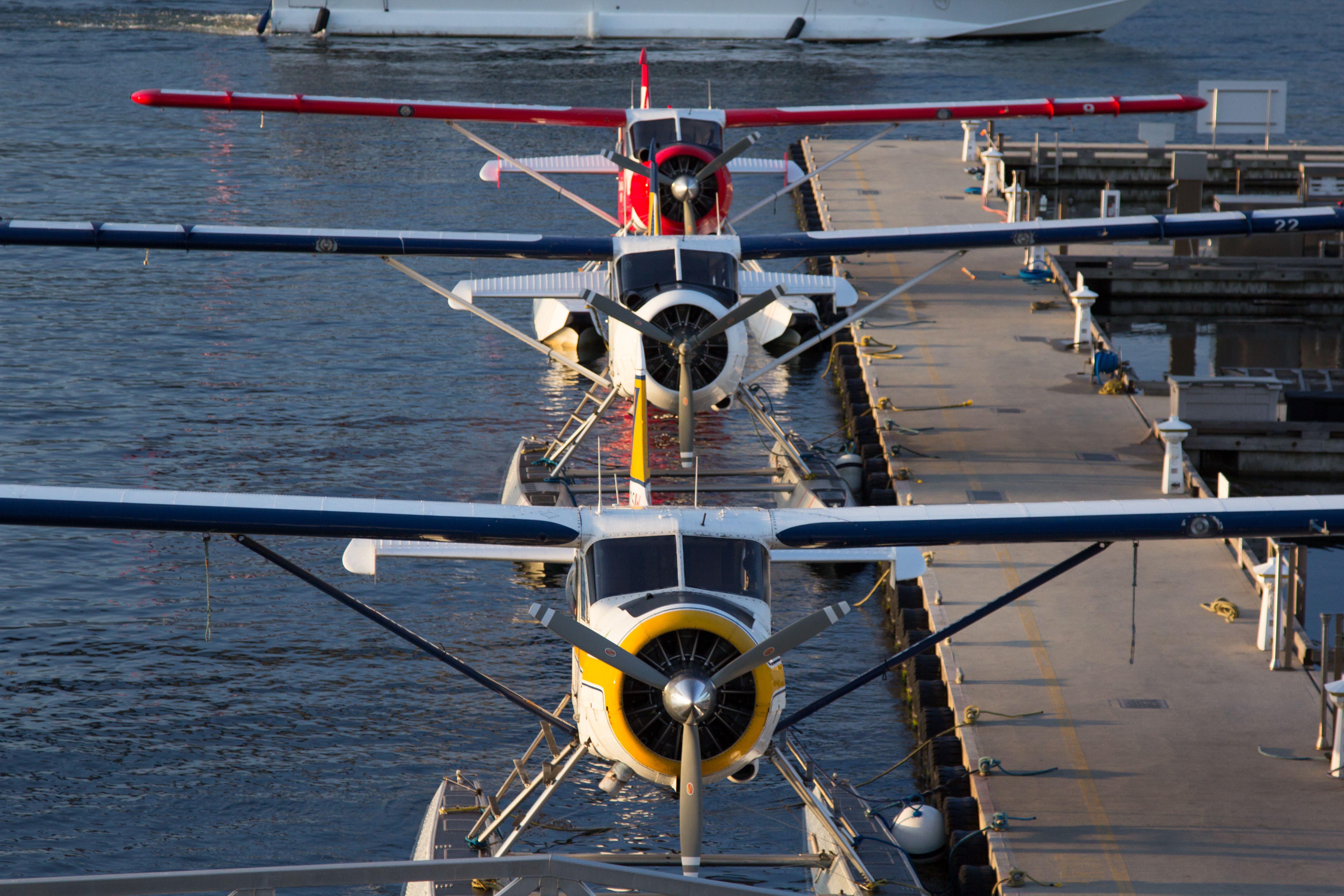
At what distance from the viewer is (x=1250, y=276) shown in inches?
1254

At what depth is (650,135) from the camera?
24.5 metres

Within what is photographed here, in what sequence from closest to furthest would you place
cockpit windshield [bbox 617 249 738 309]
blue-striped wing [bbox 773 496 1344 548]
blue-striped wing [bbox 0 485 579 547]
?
blue-striped wing [bbox 0 485 579 547], blue-striped wing [bbox 773 496 1344 548], cockpit windshield [bbox 617 249 738 309]

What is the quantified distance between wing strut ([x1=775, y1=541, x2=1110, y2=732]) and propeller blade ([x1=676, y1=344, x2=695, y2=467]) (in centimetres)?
540

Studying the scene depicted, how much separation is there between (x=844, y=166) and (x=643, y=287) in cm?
2432

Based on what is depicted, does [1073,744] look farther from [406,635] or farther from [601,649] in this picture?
[406,635]

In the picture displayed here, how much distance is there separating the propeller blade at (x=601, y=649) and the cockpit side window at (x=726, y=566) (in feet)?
2.87

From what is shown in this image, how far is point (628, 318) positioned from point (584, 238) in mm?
3954

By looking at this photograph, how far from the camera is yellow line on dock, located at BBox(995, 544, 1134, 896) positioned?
1145cm

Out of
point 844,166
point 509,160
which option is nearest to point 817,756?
point 509,160

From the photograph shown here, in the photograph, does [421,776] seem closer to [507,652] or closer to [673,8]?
[507,652]

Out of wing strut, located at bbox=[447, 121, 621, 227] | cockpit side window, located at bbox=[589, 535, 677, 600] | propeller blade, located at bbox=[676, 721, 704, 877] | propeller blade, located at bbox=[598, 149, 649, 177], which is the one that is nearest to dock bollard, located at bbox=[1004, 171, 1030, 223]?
wing strut, located at bbox=[447, 121, 621, 227]

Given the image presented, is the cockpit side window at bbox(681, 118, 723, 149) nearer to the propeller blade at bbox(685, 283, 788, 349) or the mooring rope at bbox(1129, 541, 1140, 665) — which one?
the propeller blade at bbox(685, 283, 788, 349)

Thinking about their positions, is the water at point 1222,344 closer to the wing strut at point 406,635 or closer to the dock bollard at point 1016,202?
the dock bollard at point 1016,202

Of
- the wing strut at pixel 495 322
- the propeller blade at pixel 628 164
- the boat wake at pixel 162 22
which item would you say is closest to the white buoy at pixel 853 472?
the wing strut at pixel 495 322
